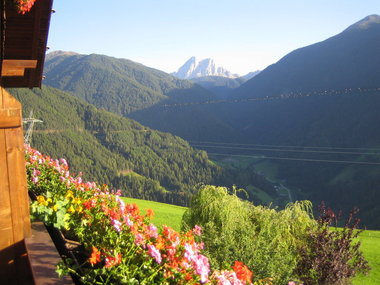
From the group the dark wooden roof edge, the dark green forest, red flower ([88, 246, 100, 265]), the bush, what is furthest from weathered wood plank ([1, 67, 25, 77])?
the dark green forest

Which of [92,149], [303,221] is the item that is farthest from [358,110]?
[303,221]

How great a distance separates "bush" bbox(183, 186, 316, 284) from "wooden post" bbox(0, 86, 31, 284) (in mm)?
4284

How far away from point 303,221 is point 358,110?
19764 cm

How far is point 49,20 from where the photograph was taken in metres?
3.86

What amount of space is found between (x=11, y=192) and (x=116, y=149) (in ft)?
502

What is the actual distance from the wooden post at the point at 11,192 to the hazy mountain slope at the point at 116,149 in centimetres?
11857

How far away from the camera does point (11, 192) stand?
7.96 feet

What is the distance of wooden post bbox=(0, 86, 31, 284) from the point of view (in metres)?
2.38

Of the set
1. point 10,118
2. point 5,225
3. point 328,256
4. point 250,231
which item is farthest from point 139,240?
point 328,256

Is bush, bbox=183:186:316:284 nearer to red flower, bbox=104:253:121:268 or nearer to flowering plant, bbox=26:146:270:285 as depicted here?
flowering plant, bbox=26:146:270:285

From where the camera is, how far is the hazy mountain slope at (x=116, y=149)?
126m

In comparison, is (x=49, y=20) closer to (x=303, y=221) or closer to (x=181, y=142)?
(x=303, y=221)

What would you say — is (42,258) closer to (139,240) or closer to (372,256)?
(139,240)

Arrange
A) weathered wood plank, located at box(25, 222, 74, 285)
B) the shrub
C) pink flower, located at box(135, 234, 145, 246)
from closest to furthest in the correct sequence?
weathered wood plank, located at box(25, 222, 74, 285)
pink flower, located at box(135, 234, 145, 246)
the shrub
